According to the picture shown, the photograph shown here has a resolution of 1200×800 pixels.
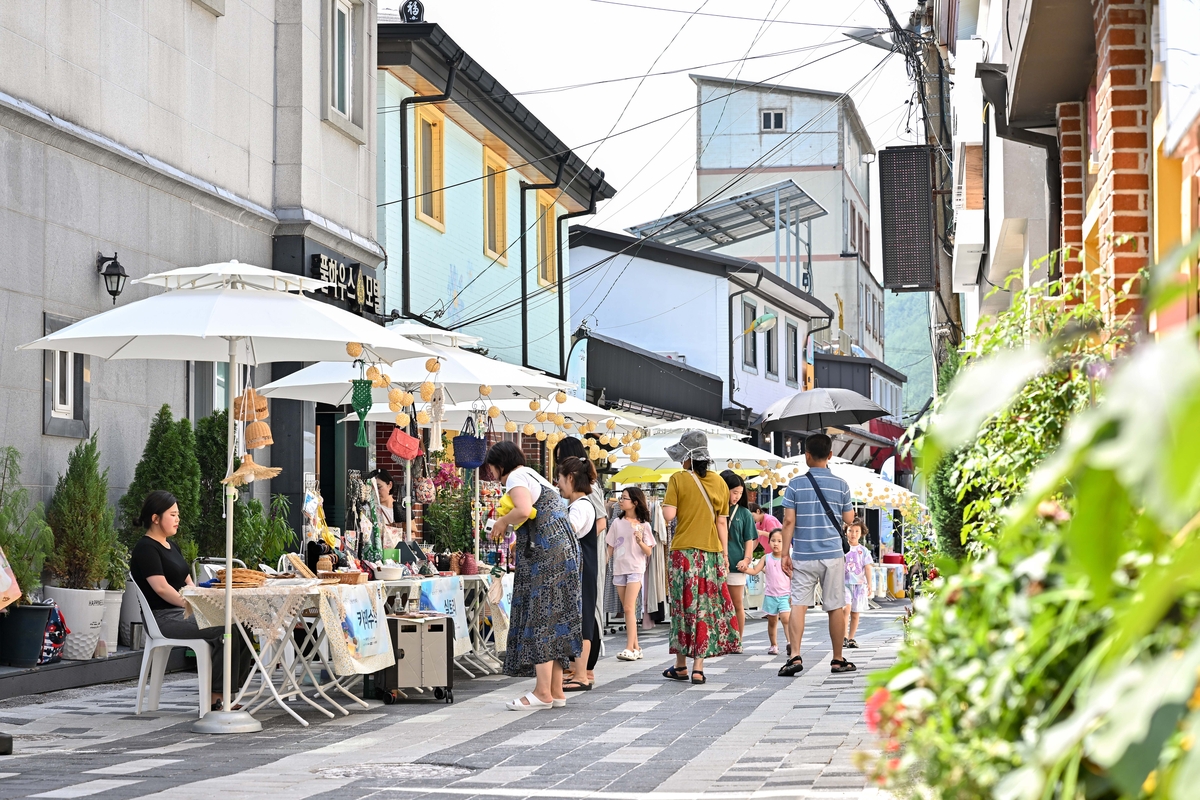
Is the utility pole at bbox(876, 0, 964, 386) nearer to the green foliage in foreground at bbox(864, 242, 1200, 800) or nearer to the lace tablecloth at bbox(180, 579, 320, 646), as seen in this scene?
the lace tablecloth at bbox(180, 579, 320, 646)

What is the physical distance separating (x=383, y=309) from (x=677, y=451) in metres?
6.20

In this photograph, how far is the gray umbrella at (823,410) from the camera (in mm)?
19062

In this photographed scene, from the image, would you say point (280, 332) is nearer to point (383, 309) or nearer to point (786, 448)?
point (383, 309)

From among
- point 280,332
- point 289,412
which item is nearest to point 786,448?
point 289,412

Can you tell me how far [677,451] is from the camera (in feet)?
46.1

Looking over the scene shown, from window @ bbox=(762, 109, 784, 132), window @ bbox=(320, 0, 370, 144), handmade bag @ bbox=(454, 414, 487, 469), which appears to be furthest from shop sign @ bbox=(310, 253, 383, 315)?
window @ bbox=(762, 109, 784, 132)

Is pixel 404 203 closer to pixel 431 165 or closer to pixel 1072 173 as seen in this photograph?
pixel 431 165

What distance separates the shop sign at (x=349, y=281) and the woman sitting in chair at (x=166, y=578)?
6.77 meters

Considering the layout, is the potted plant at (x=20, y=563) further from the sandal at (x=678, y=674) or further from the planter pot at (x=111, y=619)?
the sandal at (x=678, y=674)

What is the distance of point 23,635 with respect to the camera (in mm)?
10273

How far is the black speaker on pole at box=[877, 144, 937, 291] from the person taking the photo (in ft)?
55.9

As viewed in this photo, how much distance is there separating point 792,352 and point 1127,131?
3687 cm

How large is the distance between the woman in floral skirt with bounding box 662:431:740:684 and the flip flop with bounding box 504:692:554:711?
1.84 m

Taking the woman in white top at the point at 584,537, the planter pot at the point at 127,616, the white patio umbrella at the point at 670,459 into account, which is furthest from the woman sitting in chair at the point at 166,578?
the white patio umbrella at the point at 670,459
